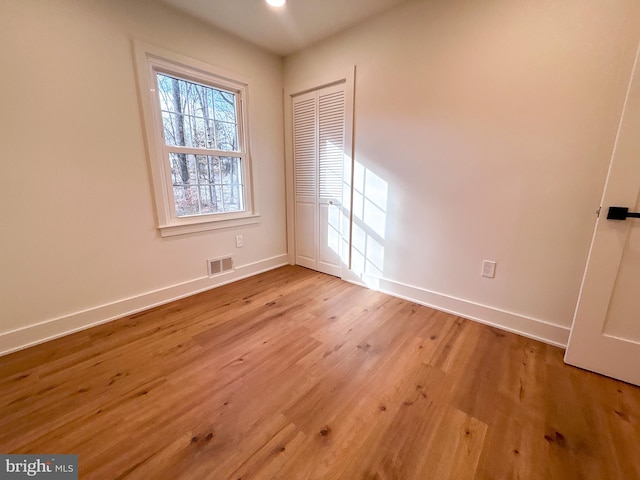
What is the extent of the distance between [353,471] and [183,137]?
8.70ft

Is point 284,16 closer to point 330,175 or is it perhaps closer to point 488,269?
point 330,175

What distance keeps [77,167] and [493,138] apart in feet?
9.68

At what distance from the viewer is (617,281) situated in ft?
4.68

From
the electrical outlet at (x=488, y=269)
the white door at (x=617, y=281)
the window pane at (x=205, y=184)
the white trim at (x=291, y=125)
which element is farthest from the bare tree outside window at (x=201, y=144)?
the white door at (x=617, y=281)

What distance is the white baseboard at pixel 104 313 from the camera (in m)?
1.72

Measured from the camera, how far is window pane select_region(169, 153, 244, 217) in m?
2.38

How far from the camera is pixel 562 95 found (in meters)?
1.59

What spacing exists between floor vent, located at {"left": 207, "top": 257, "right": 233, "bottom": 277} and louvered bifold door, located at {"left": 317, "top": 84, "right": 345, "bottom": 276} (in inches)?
41.2

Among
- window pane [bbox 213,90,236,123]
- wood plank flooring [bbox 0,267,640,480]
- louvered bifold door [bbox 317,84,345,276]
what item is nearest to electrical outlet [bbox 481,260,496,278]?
wood plank flooring [bbox 0,267,640,480]

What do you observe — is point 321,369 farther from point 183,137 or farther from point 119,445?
point 183,137

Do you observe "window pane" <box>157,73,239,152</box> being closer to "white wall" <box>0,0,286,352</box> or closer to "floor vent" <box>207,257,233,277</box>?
"white wall" <box>0,0,286,352</box>

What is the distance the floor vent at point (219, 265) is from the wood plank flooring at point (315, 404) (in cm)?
72

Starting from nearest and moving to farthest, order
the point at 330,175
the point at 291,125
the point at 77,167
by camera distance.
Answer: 1. the point at 77,167
2. the point at 330,175
3. the point at 291,125

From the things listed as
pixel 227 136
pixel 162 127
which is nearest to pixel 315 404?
pixel 162 127
